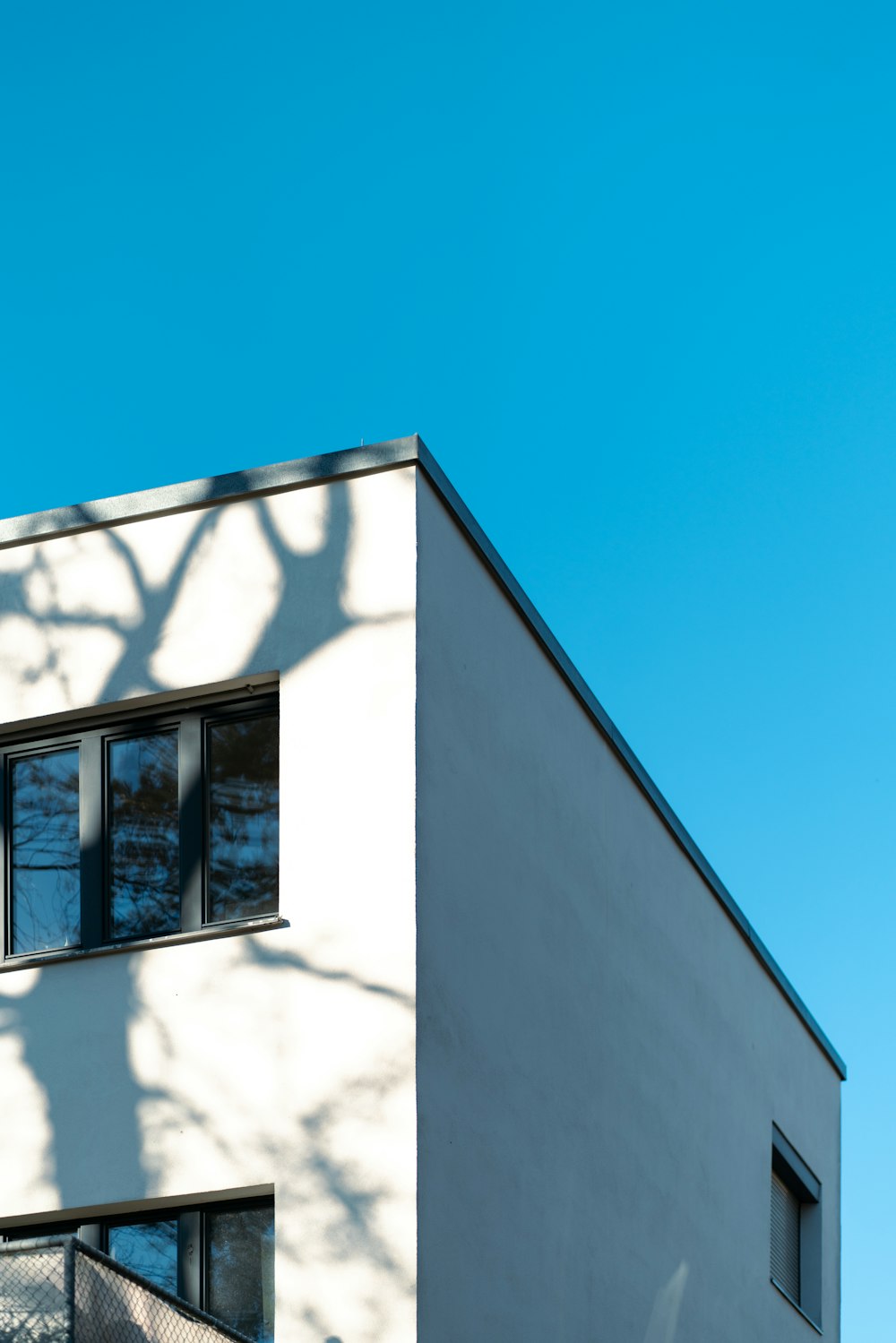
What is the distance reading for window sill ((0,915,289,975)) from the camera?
11.0m

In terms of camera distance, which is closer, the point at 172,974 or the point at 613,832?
the point at 172,974

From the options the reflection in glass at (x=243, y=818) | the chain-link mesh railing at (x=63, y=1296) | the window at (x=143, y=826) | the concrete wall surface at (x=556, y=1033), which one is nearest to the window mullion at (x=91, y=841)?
the window at (x=143, y=826)

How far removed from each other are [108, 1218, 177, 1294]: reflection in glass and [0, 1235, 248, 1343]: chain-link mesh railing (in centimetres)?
207

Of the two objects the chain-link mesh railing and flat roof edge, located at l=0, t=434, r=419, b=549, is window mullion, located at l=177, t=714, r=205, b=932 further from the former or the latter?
the chain-link mesh railing

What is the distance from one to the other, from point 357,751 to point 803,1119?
9888mm

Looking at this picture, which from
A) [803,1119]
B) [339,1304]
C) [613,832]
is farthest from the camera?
[803,1119]

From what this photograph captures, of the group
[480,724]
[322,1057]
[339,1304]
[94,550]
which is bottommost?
[339,1304]

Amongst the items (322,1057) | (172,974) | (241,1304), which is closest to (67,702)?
(172,974)

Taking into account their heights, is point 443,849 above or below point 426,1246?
above

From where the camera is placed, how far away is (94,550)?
12.3 metres

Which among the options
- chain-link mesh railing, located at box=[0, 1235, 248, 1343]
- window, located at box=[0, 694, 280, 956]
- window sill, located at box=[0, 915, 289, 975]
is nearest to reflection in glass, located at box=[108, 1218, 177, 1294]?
window sill, located at box=[0, 915, 289, 975]

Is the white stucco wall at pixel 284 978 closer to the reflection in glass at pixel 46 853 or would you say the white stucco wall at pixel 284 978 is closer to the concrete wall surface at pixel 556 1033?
the concrete wall surface at pixel 556 1033

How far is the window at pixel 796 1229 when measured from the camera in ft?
59.9

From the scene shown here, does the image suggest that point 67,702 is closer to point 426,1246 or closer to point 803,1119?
point 426,1246
